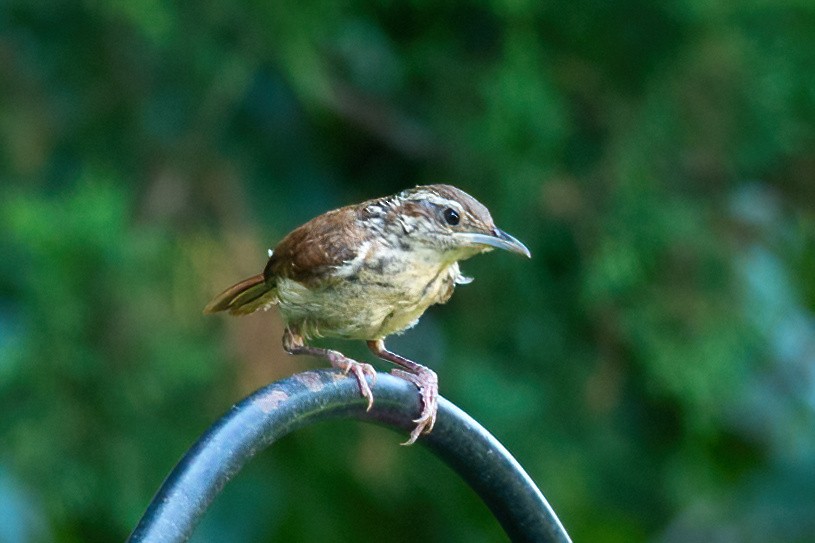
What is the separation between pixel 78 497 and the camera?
14.5ft

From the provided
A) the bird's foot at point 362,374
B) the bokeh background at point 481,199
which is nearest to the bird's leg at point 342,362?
the bird's foot at point 362,374

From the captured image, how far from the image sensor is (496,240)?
133 inches

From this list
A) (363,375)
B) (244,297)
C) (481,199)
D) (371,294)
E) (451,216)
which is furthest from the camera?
(481,199)

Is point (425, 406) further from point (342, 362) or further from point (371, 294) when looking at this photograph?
point (371, 294)

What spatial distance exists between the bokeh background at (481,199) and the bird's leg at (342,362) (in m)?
1.02

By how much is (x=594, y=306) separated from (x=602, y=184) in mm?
426

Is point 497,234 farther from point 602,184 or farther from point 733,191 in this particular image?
point 733,191

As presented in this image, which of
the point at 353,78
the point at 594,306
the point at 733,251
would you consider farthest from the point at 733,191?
the point at 353,78

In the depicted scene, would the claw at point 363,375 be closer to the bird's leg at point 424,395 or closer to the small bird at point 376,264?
the bird's leg at point 424,395

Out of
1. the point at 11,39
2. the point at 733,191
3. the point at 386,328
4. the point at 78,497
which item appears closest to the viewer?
the point at 386,328

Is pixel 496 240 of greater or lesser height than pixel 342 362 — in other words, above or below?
above

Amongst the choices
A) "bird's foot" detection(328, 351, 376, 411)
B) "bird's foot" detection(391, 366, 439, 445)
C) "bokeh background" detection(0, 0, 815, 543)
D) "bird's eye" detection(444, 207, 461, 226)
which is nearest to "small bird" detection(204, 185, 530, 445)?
"bird's eye" detection(444, 207, 461, 226)

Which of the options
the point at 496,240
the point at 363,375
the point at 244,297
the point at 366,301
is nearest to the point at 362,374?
the point at 363,375

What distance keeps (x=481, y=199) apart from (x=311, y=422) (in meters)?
2.48
